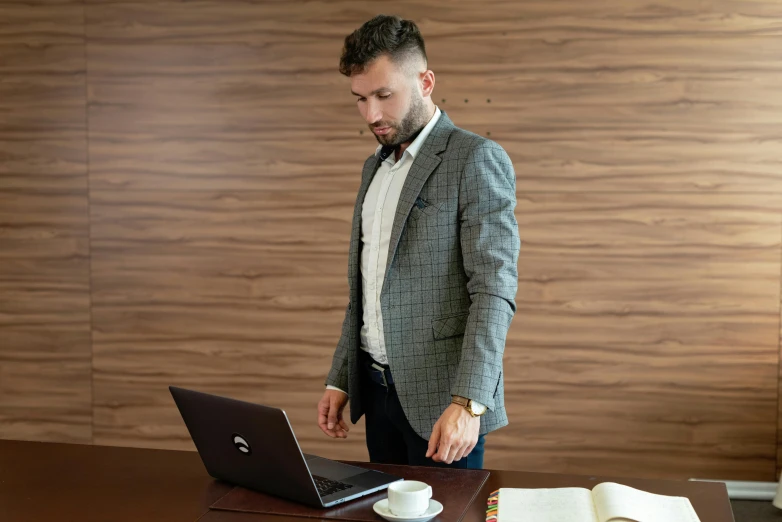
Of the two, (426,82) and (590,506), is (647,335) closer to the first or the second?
(426,82)

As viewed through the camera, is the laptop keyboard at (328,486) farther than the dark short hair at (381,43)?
No

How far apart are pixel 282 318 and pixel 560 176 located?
1393 mm

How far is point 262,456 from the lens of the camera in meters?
1.55

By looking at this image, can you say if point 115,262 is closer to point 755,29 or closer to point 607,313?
point 607,313

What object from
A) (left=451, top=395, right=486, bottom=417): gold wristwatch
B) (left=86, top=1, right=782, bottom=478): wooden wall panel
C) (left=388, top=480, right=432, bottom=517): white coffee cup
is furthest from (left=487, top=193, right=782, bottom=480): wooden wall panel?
(left=388, top=480, right=432, bottom=517): white coffee cup

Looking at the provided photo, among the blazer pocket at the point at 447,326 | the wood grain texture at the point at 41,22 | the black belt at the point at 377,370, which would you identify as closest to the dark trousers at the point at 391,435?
the black belt at the point at 377,370

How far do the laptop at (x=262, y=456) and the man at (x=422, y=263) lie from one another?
29 centimetres

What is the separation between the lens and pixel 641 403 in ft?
11.9

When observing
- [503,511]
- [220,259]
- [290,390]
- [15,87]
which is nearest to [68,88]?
[15,87]

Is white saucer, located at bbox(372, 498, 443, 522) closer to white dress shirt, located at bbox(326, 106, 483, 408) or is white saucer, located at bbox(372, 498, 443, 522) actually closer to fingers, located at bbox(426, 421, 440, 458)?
fingers, located at bbox(426, 421, 440, 458)

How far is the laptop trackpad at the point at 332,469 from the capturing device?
1.68 m

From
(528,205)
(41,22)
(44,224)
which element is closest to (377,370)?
(528,205)

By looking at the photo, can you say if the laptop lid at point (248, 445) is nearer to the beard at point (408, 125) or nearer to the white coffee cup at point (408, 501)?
the white coffee cup at point (408, 501)

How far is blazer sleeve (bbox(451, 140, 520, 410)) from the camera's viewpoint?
183cm
